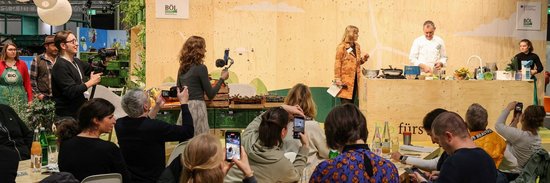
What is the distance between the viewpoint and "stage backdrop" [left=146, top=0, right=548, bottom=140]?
10.2 m

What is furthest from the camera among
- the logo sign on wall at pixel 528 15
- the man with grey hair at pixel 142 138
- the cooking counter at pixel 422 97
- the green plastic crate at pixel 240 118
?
the logo sign on wall at pixel 528 15

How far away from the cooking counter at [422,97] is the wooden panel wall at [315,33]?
68.0 inches

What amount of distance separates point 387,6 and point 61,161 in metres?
7.65

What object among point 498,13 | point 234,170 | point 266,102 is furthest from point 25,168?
point 498,13

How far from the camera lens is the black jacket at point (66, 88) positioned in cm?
589

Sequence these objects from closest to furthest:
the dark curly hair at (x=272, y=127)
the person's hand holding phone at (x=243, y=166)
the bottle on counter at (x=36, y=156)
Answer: the person's hand holding phone at (x=243, y=166) → the dark curly hair at (x=272, y=127) → the bottle on counter at (x=36, y=156)

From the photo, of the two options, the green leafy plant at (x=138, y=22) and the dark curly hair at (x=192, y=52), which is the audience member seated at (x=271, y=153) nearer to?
the dark curly hair at (x=192, y=52)

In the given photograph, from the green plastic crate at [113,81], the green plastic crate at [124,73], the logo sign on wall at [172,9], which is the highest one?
the logo sign on wall at [172,9]

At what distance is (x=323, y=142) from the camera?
5.17 m

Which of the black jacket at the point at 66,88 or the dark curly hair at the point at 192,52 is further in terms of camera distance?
the dark curly hair at the point at 192,52

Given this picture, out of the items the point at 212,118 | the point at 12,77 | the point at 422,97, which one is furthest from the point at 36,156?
the point at 422,97

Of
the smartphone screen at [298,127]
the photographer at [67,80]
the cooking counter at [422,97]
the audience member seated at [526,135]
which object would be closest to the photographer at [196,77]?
the photographer at [67,80]

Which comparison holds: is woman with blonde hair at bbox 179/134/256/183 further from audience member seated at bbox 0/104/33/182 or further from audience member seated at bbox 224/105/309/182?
audience member seated at bbox 0/104/33/182

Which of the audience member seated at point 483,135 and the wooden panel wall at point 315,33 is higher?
the wooden panel wall at point 315,33
